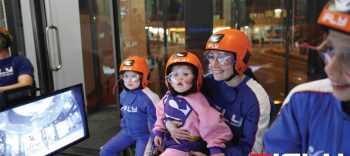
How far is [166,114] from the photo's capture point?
225cm

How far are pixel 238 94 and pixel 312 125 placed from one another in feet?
2.88

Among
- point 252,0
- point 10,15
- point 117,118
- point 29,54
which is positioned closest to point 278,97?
point 252,0

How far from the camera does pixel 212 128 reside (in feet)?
6.65

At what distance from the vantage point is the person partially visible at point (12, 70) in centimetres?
303

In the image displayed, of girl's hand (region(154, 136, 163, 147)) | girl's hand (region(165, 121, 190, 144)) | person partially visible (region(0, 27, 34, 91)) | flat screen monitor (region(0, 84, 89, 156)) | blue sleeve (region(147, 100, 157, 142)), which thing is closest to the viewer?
flat screen monitor (region(0, 84, 89, 156))

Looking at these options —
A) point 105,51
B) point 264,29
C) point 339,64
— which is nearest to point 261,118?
point 339,64

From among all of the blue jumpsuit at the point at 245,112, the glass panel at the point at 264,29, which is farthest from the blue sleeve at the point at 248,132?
the glass panel at the point at 264,29

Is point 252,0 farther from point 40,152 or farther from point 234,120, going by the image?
point 40,152

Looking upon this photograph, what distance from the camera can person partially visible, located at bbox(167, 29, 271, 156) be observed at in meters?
1.94

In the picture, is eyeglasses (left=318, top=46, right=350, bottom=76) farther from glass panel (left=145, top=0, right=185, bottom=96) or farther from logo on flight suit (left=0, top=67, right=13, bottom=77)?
glass panel (left=145, top=0, right=185, bottom=96)

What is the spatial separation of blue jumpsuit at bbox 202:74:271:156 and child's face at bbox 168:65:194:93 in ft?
0.64

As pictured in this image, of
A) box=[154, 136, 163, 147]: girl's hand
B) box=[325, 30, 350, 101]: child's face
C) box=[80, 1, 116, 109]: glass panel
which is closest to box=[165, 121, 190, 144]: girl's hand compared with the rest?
box=[154, 136, 163, 147]: girl's hand

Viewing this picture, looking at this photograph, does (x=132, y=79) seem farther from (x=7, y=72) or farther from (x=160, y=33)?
(x=160, y=33)

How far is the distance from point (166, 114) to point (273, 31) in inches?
125
